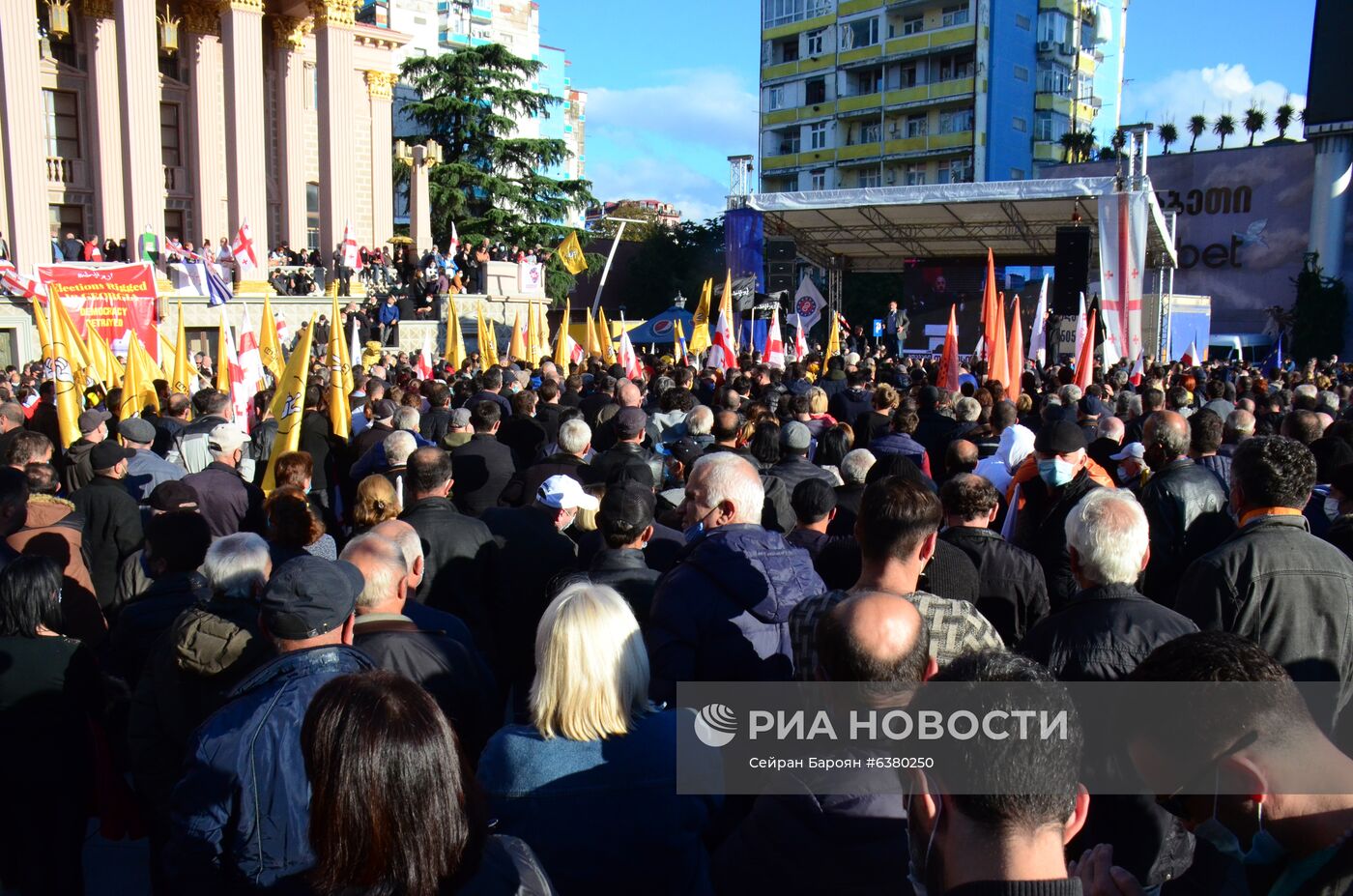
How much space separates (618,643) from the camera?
246 centimetres

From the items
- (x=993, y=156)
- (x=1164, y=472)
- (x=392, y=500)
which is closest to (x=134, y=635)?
(x=392, y=500)

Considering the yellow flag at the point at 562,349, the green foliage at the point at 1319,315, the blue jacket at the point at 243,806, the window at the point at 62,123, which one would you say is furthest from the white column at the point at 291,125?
the green foliage at the point at 1319,315

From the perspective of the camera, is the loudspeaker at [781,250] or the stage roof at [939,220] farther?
the loudspeaker at [781,250]

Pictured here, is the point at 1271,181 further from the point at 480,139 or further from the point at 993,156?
the point at 480,139

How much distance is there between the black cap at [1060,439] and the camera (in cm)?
498

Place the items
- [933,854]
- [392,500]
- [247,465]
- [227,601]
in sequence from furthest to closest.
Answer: [247,465] → [392,500] → [227,601] → [933,854]

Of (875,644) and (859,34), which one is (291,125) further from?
(875,644)

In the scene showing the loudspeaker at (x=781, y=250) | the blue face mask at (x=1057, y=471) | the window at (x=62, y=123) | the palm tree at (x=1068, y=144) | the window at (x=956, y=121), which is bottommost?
the blue face mask at (x=1057, y=471)

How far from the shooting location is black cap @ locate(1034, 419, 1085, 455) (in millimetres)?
4980

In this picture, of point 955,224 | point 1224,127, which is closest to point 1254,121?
point 1224,127

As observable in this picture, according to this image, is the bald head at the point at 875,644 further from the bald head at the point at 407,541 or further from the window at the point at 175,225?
the window at the point at 175,225

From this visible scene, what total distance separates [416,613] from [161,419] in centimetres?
571

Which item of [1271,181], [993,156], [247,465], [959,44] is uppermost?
[959,44]

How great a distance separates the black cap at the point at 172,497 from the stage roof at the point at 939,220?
1889 cm
